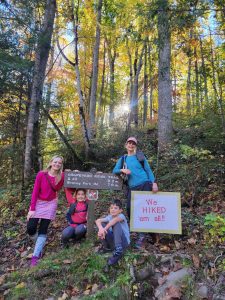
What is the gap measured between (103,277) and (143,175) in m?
1.89

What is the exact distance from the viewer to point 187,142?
9.20m

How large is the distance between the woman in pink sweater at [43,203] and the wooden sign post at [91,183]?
261 millimetres

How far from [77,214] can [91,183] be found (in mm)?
704

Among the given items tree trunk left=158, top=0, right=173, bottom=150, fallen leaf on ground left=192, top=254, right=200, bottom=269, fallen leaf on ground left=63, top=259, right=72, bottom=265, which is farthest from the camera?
tree trunk left=158, top=0, right=173, bottom=150

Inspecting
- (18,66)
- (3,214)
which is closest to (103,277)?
(3,214)

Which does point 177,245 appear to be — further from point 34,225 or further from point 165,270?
point 34,225

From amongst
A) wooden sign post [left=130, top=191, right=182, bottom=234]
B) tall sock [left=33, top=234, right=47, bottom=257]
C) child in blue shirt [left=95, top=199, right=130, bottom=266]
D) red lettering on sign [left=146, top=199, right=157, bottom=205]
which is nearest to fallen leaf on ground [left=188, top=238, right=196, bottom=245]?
wooden sign post [left=130, top=191, right=182, bottom=234]

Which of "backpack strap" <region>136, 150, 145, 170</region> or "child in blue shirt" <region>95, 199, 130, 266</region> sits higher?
"backpack strap" <region>136, 150, 145, 170</region>

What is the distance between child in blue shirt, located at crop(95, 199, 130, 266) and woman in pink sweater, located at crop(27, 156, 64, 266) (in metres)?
1.09

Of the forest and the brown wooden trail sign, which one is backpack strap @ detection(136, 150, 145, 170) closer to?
the brown wooden trail sign

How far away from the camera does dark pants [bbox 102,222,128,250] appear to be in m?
4.66

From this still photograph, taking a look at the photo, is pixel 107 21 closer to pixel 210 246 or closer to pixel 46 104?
pixel 46 104

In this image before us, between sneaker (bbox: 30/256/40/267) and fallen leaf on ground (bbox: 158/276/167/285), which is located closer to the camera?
fallen leaf on ground (bbox: 158/276/167/285)

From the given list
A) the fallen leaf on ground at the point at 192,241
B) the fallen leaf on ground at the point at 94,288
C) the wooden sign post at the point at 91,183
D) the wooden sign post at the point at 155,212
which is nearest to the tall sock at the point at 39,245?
the wooden sign post at the point at 91,183
